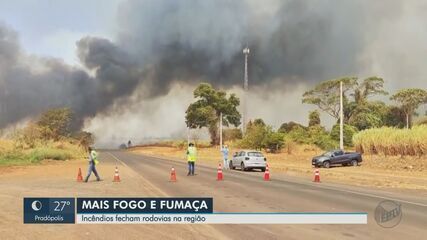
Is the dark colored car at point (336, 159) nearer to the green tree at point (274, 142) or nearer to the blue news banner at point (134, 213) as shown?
the green tree at point (274, 142)

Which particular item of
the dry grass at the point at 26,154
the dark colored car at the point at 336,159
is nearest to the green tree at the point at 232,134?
the dry grass at the point at 26,154

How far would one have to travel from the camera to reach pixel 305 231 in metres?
10.1

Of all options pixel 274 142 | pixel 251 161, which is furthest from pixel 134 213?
pixel 274 142

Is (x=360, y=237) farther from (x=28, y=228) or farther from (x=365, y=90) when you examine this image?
(x=365, y=90)

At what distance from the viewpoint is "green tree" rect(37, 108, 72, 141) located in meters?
86.4

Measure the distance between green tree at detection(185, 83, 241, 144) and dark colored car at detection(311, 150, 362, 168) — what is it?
53.4 metres

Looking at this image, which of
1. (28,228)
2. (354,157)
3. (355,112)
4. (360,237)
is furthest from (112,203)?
(355,112)

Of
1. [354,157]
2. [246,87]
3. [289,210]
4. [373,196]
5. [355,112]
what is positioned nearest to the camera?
[289,210]

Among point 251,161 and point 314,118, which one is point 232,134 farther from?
point 251,161

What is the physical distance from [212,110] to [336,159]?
54.3 m

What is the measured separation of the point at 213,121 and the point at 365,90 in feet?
94.1

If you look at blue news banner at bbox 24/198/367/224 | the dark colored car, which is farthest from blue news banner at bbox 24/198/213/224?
the dark colored car

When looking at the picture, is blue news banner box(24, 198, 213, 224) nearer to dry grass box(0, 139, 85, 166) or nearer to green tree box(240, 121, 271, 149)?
dry grass box(0, 139, 85, 166)

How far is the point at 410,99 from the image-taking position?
92.6m
